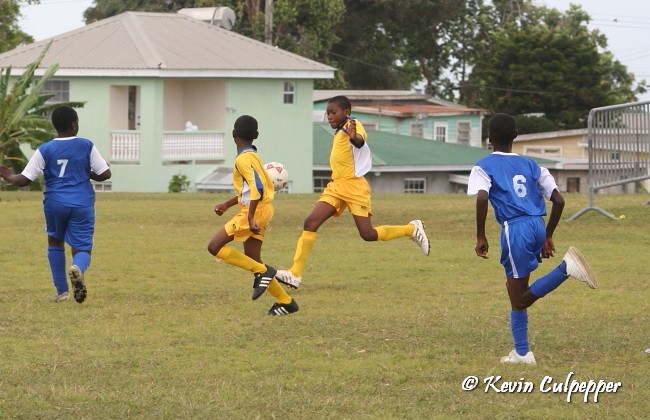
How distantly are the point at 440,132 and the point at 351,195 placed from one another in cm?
4817

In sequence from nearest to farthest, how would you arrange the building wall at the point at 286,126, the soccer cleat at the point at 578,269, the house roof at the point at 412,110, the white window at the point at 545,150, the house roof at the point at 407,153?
1. the soccer cleat at the point at 578,269
2. the building wall at the point at 286,126
3. the house roof at the point at 407,153
4. the house roof at the point at 412,110
5. the white window at the point at 545,150

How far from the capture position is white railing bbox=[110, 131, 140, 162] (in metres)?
41.8

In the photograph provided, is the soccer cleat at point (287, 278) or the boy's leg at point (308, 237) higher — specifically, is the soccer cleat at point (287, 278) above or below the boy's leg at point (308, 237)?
below

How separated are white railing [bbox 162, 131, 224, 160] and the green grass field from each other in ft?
80.2

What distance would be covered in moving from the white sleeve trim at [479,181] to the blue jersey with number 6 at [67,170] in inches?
164

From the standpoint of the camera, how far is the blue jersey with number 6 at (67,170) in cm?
1160

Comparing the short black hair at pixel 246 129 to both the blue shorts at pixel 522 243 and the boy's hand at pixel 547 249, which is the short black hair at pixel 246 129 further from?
the boy's hand at pixel 547 249

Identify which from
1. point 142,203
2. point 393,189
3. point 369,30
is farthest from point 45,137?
point 369,30

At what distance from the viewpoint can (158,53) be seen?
42.1 m

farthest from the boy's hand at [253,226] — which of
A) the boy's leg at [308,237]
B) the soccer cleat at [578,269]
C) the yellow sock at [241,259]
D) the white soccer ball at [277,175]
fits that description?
the soccer cleat at [578,269]

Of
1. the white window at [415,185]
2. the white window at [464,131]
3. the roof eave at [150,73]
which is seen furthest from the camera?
the white window at [464,131]

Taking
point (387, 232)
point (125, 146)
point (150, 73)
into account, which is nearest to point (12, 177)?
point (387, 232)

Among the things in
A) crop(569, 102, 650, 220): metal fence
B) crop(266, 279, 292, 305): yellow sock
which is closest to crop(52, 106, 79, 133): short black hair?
crop(266, 279, 292, 305): yellow sock

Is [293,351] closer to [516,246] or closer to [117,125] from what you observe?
[516,246]
